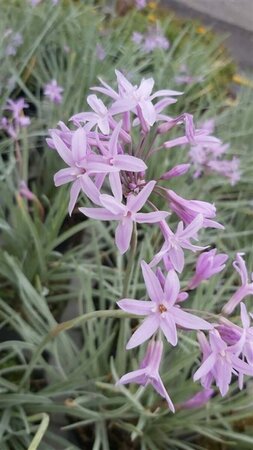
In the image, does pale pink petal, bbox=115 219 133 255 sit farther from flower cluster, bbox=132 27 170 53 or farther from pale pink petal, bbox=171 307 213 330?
flower cluster, bbox=132 27 170 53

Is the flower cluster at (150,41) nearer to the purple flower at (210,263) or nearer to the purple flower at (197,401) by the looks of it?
the purple flower at (197,401)

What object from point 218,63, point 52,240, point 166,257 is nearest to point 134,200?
point 166,257

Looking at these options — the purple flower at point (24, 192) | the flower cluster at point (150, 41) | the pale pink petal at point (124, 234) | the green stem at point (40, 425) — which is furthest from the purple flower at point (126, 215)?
the flower cluster at point (150, 41)

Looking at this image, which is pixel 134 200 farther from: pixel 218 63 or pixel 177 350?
pixel 218 63

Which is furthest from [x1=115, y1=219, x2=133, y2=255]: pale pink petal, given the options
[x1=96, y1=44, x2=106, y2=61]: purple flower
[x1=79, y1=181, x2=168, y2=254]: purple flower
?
[x1=96, y1=44, x2=106, y2=61]: purple flower

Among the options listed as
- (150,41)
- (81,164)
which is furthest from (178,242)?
(150,41)
